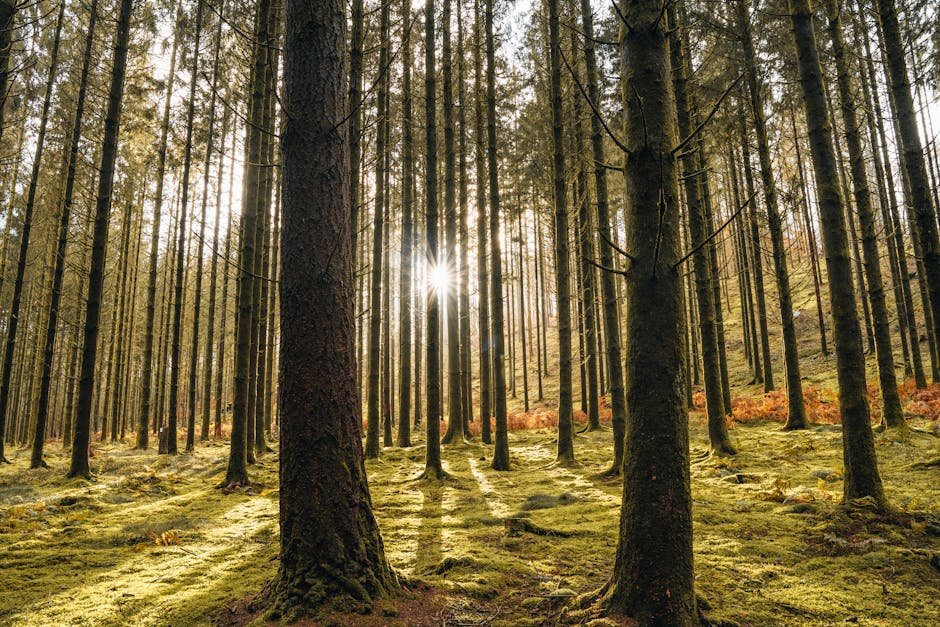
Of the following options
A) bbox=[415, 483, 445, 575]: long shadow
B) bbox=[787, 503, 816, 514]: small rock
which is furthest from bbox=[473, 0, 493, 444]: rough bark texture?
bbox=[787, 503, 816, 514]: small rock

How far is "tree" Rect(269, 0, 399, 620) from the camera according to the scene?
106 inches

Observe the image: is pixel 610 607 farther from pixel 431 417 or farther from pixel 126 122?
pixel 126 122

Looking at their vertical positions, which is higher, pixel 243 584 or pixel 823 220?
pixel 823 220

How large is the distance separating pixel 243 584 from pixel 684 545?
122 inches

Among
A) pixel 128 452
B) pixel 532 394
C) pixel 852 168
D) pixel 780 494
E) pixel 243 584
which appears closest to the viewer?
pixel 243 584

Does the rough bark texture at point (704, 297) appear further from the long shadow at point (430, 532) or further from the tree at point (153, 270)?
the tree at point (153, 270)

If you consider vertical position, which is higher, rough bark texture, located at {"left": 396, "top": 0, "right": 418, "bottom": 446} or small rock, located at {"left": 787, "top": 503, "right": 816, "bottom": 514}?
rough bark texture, located at {"left": 396, "top": 0, "right": 418, "bottom": 446}

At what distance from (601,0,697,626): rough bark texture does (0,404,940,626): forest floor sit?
0.57m

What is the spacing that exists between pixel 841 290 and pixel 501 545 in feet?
14.3

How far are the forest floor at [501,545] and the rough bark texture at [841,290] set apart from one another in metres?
0.43

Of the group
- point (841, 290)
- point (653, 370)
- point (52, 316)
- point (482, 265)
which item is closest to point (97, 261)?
point (52, 316)

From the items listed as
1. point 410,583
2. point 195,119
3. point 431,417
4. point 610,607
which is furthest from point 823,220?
point 195,119

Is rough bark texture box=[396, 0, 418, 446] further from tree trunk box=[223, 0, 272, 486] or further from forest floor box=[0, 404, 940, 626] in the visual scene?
forest floor box=[0, 404, 940, 626]

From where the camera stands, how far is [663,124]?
2520 mm
